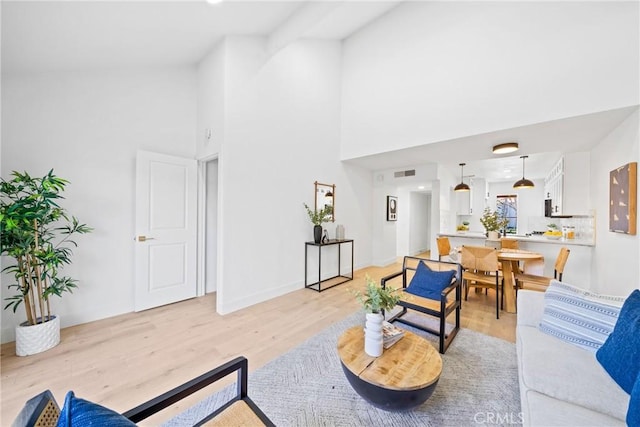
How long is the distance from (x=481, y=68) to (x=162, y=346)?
4.81 metres

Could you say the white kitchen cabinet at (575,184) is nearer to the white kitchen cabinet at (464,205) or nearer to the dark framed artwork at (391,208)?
the dark framed artwork at (391,208)

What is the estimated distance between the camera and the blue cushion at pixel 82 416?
661mm

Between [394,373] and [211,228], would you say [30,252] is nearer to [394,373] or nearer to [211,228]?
[211,228]

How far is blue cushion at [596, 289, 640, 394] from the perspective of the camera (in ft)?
4.02

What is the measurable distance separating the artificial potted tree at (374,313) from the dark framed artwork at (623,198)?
8.80 ft

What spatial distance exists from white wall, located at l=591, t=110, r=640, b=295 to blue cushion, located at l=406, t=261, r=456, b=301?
67.2 inches

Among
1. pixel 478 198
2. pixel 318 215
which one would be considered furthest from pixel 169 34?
pixel 478 198

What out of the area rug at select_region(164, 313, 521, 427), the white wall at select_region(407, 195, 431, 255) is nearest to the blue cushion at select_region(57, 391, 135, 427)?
the area rug at select_region(164, 313, 521, 427)

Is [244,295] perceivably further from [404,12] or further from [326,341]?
[404,12]

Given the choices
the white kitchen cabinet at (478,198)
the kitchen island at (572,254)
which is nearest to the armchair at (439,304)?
the kitchen island at (572,254)

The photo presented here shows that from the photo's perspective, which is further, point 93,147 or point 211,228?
point 211,228

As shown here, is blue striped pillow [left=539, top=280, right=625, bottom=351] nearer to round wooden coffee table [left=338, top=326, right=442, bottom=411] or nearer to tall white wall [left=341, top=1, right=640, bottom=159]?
round wooden coffee table [left=338, top=326, right=442, bottom=411]

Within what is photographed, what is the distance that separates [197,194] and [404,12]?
4.26 meters

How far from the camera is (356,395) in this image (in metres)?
1.79
